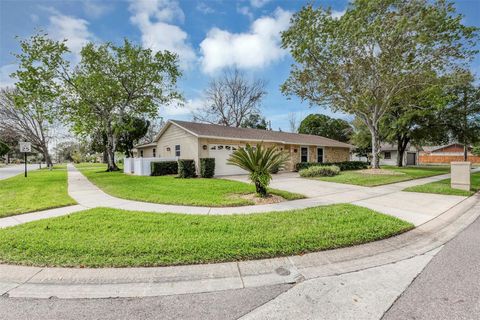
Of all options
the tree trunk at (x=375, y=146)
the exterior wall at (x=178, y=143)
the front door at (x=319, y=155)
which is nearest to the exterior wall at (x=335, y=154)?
the front door at (x=319, y=155)

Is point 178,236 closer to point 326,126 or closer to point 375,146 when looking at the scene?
point 375,146

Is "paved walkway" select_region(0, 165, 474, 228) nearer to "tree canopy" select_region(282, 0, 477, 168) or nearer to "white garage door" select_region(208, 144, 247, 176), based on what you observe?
"white garage door" select_region(208, 144, 247, 176)

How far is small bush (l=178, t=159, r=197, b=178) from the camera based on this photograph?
1302 cm

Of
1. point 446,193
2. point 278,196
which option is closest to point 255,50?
point 278,196

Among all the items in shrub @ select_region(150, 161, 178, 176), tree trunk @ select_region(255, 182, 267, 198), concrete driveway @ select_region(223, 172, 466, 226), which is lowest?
concrete driveway @ select_region(223, 172, 466, 226)

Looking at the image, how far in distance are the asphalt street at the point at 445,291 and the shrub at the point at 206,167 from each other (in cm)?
1102

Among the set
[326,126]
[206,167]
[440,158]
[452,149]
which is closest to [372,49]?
[206,167]

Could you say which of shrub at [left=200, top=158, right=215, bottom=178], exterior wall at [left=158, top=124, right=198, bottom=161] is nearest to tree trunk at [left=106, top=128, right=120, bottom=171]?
exterior wall at [left=158, top=124, right=198, bottom=161]

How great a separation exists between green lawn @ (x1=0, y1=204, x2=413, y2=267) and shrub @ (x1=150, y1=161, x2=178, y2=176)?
9473 millimetres

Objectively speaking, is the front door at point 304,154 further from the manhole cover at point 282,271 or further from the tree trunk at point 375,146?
the manhole cover at point 282,271

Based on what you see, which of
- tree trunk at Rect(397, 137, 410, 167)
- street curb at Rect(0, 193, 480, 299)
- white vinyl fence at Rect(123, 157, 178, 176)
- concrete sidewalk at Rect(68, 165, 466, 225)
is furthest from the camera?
tree trunk at Rect(397, 137, 410, 167)

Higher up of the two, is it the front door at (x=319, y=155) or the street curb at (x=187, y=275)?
the front door at (x=319, y=155)

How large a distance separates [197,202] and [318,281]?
166 inches

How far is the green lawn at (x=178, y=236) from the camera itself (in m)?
3.16
